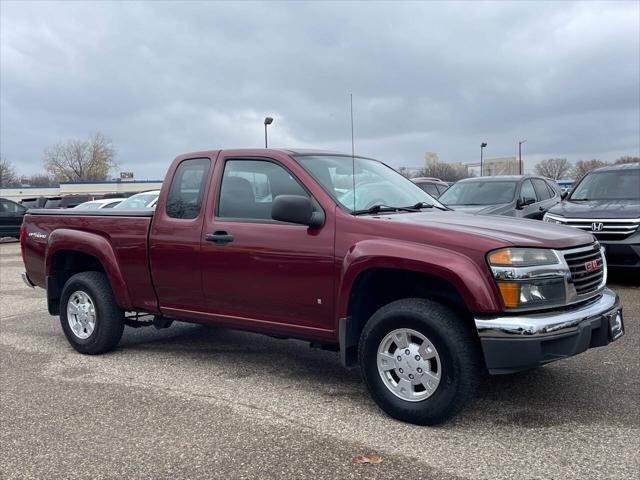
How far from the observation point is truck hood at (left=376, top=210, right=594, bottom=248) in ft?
13.1

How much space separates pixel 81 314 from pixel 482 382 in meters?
3.83

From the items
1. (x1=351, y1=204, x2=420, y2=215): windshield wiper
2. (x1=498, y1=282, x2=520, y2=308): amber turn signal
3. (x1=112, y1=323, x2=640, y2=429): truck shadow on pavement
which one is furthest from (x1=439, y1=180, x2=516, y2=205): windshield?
(x1=498, y1=282, x2=520, y2=308): amber turn signal

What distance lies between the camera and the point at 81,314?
6242 millimetres

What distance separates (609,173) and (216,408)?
8416 mm

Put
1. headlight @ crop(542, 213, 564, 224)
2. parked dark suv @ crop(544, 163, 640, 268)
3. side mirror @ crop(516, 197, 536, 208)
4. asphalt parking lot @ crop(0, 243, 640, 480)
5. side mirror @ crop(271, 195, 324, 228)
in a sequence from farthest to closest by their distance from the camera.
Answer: side mirror @ crop(516, 197, 536, 208)
headlight @ crop(542, 213, 564, 224)
parked dark suv @ crop(544, 163, 640, 268)
side mirror @ crop(271, 195, 324, 228)
asphalt parking lot @ crop(0, 243, 640, 480)

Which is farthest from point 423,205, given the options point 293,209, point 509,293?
point 509,293

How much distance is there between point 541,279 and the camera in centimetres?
388

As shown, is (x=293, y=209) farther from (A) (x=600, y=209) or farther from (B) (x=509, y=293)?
(A) (x=600, y=209)

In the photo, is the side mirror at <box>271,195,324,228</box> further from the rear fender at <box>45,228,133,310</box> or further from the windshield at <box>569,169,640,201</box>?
the windshield at <box>569,169,640,201</box>

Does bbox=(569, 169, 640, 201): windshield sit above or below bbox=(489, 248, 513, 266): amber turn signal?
above

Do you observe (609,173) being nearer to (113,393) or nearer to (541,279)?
(541,279)

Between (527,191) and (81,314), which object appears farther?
(527,191)

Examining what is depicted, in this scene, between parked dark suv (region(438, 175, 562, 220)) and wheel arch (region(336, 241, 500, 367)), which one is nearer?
wheel arch (region(336, 241, 500, 367))

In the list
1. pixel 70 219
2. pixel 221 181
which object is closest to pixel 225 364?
pixel 221 181
